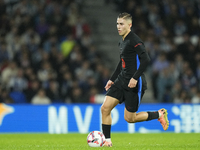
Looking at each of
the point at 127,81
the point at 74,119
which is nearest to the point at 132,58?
the point at 127,81

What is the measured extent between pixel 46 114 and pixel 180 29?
6321 millimetres

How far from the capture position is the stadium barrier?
1189cm

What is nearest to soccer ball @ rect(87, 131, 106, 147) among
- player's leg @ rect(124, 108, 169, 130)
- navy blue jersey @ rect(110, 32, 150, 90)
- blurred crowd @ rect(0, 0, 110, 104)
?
player's leg @ rect(124, 108, 169, 130)

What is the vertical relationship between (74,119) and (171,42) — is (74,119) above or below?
below

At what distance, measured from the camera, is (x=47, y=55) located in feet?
45.5

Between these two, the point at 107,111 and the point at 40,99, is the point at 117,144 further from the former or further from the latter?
the point at 40,99

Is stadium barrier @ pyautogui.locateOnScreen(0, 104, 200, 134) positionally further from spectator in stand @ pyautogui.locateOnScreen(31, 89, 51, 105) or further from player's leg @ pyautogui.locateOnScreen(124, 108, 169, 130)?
player's leg @ pyautogui.locateOnScreen(124, 108, 169, 130)

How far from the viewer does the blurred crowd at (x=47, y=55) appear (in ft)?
43.1

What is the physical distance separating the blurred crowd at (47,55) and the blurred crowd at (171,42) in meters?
1.81

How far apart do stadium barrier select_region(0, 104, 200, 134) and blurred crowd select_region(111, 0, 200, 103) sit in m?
1.48

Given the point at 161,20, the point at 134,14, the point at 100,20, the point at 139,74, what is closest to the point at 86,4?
the point at 100,20

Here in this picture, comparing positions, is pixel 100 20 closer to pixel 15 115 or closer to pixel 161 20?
pixel 161 20

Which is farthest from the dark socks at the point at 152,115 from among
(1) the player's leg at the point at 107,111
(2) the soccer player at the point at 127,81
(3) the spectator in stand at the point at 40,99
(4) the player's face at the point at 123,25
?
(3) the spectator in stand at the point at 40,99

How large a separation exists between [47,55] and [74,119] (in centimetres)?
281
